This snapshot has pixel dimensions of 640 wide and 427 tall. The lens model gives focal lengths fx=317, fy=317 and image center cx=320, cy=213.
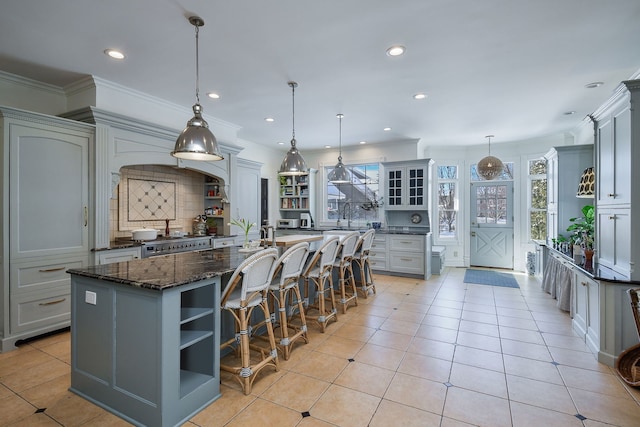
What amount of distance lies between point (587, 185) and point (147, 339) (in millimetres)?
5263

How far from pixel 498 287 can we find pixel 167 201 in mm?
5809

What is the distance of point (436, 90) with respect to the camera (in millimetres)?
3941

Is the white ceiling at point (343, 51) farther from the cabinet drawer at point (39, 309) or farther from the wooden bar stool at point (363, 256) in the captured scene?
the cabinet drawer at point (39, 309)

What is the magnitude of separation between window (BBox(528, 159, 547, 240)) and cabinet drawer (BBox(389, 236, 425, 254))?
2.71 meters

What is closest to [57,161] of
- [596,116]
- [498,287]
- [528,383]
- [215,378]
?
[215,378]

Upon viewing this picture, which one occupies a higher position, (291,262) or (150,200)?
(150,200)

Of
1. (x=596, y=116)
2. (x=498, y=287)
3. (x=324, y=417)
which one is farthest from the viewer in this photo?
(x=498, y=287)

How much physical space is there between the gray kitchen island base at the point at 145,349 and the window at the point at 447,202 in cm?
644

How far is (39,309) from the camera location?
3287 millimetres

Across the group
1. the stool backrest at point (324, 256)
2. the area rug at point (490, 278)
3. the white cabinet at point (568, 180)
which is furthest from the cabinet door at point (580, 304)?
the stool backrest at point (324, 256)

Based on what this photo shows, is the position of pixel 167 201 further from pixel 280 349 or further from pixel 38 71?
pixel 280 349

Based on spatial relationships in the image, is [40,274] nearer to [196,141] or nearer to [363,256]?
[196,141]

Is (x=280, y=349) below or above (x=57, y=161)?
below

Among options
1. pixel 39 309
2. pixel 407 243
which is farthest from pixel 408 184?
pixel 39 309
